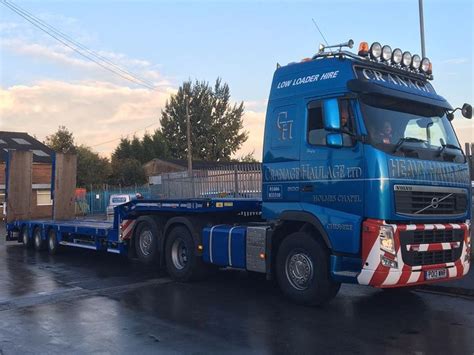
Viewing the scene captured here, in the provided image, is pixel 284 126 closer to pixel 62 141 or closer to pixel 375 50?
pixel 375 50

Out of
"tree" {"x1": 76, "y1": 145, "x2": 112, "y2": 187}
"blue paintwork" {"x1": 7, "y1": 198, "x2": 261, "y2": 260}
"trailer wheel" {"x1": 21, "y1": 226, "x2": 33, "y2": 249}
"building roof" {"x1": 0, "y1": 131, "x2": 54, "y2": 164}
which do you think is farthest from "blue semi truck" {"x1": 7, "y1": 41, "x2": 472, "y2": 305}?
"tree" {"x1": 76, "y1": 145, "x2": 112, "y2": 187}

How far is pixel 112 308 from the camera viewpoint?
7.99 metres

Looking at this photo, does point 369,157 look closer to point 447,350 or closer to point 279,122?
point 279,122

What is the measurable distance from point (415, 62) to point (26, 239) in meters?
13.6

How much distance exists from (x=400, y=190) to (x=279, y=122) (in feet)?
7.58

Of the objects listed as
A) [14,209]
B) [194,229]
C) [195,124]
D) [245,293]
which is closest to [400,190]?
[245,293]

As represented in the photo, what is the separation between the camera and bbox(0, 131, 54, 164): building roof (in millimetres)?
42297

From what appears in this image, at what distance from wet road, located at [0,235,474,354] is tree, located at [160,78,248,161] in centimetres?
5460

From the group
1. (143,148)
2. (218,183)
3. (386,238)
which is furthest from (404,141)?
(143,148)

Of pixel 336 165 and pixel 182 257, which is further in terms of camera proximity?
pixel 182 257

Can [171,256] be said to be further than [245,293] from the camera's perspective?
Yes

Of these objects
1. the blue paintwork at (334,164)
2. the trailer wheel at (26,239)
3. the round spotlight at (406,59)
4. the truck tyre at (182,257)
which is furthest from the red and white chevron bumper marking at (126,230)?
the round spotlight at (406,59)

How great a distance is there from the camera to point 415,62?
838 centimetres

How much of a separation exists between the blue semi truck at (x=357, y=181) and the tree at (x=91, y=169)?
158ft
